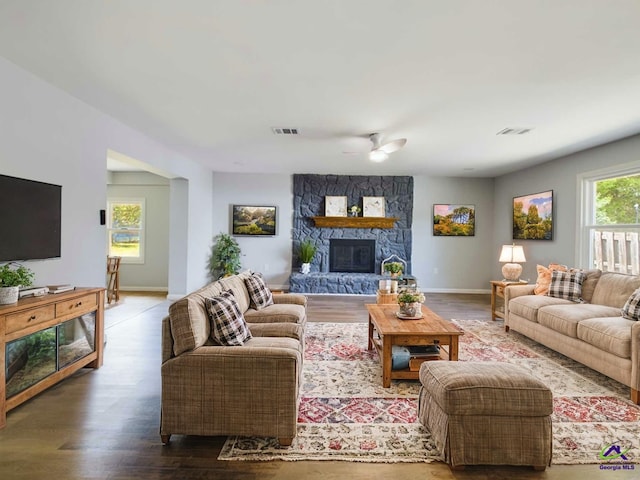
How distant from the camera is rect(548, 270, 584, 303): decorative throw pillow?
4023 mm

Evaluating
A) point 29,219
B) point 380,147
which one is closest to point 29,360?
point 29,219


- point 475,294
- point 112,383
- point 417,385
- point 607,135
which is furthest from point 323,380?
point 475,294

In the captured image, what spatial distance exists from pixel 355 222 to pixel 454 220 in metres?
2.26

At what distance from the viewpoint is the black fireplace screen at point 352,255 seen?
7656 mm

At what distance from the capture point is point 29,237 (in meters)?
2.86

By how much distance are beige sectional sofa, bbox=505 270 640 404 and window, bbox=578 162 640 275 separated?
88cm

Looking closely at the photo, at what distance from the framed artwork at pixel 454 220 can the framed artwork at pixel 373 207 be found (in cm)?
122

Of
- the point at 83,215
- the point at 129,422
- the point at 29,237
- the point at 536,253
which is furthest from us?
the point at 536,253

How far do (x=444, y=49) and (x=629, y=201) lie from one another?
3871 millimetres

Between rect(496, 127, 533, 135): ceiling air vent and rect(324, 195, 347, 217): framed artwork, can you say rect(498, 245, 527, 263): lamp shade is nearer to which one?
rect(496, 127, 533, 135): ceiling air vent

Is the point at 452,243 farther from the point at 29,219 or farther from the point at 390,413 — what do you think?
the point at 29,219

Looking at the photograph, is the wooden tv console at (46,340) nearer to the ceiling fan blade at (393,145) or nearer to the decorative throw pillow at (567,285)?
the ceiling fan blade at (393,145)

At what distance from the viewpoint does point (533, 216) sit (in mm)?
6219

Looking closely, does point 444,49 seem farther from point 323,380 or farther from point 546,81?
point 323,380
